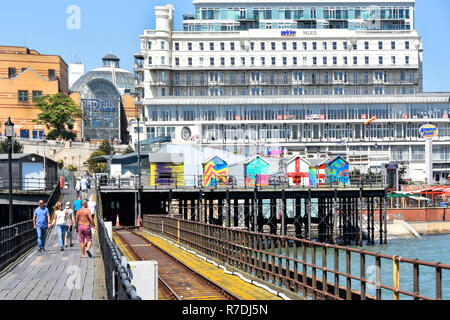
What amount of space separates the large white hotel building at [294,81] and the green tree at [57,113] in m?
12.2

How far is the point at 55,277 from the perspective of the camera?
19.2m

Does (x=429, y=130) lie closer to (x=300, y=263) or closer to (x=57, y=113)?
(x=57, y=113)

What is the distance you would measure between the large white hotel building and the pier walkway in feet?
285

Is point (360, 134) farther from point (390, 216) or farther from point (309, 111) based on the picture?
point (390, 216)

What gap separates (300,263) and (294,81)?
11108 centimetres

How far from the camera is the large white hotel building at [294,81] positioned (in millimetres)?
116062

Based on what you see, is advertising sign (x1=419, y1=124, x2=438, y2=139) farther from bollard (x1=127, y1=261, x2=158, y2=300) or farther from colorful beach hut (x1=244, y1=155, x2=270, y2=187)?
bollard (x1=127, y1=261, x2=158, y2=300)

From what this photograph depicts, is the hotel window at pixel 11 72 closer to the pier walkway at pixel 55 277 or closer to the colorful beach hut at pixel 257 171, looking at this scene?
the colorful beach hut at pixel 257 171

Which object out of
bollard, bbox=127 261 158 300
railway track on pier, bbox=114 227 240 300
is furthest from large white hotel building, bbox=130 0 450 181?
bollard, bbox=127 261 158 300

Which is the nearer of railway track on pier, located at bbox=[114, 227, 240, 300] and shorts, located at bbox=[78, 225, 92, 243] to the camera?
railway track on pier, located at bbox=[114, 227, 240, 300]

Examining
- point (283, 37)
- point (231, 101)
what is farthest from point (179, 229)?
point (283, 37)

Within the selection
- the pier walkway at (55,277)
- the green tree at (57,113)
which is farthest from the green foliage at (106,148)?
the pier walkway at (55,277)

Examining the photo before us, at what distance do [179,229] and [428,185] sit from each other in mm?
72741

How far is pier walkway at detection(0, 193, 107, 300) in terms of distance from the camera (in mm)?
16250
